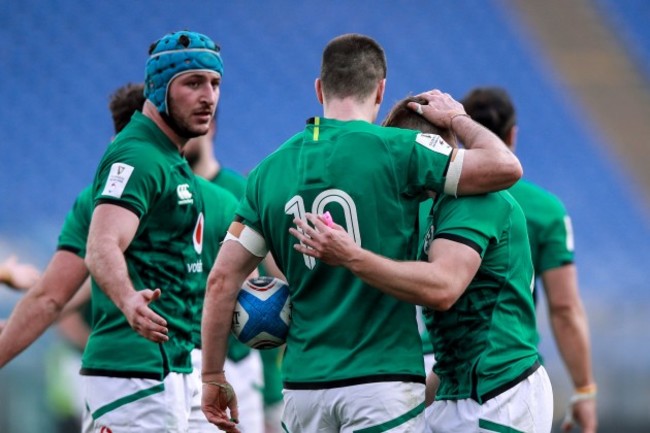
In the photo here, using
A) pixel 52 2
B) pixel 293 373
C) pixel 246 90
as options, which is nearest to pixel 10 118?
pixel 52 2

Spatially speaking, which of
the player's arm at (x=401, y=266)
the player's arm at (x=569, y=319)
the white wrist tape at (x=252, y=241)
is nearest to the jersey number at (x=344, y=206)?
the player's arm at (x=401, y=266)

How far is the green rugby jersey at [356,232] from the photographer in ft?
12.7

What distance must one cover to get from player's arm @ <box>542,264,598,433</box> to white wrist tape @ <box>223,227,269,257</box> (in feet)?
8.58

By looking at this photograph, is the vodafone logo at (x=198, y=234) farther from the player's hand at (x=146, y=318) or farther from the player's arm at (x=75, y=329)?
the player's arm at (x=75, y=329)

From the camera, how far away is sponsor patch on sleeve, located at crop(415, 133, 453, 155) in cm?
389

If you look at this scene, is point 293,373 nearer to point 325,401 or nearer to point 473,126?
point 325,401

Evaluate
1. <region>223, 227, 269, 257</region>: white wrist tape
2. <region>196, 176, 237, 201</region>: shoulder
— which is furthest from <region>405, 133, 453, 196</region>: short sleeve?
<region>196, 176, 237, 201</region>: shoulder

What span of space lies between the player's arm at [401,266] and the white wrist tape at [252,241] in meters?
0.34

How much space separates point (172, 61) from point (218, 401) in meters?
1.70

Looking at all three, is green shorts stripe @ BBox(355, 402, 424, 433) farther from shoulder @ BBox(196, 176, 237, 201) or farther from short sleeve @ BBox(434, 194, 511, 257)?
shoulder @ BBox(196, 176, 237, 201)

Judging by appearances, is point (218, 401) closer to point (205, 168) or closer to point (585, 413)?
point (585, 413)

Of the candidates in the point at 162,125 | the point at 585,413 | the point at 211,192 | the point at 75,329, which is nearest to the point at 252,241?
the point at 162,125

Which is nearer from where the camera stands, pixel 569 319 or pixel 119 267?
pixel 119 267

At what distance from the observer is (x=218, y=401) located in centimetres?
423
